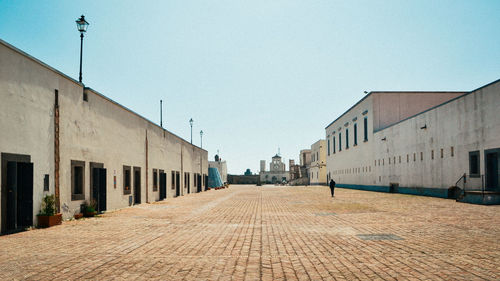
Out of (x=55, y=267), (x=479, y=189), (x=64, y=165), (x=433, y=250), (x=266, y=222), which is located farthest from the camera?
(x=479, y=189)

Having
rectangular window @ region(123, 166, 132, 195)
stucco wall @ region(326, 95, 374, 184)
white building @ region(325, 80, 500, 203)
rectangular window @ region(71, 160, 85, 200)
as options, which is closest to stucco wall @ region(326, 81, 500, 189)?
white building @ region(325, 80, 500, 203)

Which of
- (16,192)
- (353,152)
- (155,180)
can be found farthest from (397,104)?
(16,192)

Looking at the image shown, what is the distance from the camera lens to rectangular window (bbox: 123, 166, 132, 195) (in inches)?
906

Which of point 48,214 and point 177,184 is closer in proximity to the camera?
point 48,214

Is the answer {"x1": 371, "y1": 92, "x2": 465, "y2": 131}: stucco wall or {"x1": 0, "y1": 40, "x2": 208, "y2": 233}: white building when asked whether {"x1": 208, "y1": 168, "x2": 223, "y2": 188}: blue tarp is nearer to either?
{"x1": 371, "y1": 92, "x2": 465, "y2": 131}: stucco wall

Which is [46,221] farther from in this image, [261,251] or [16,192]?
[261,251]

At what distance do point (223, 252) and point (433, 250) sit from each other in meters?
4.32

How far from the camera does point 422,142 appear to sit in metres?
32.3

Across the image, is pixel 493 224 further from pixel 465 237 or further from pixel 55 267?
pixel 55 267

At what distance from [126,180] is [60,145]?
27.4ft

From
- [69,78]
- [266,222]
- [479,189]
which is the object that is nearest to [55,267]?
[266,222]

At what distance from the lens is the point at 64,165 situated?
618 inches

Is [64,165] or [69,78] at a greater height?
[69,78]

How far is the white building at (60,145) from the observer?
12148mm
